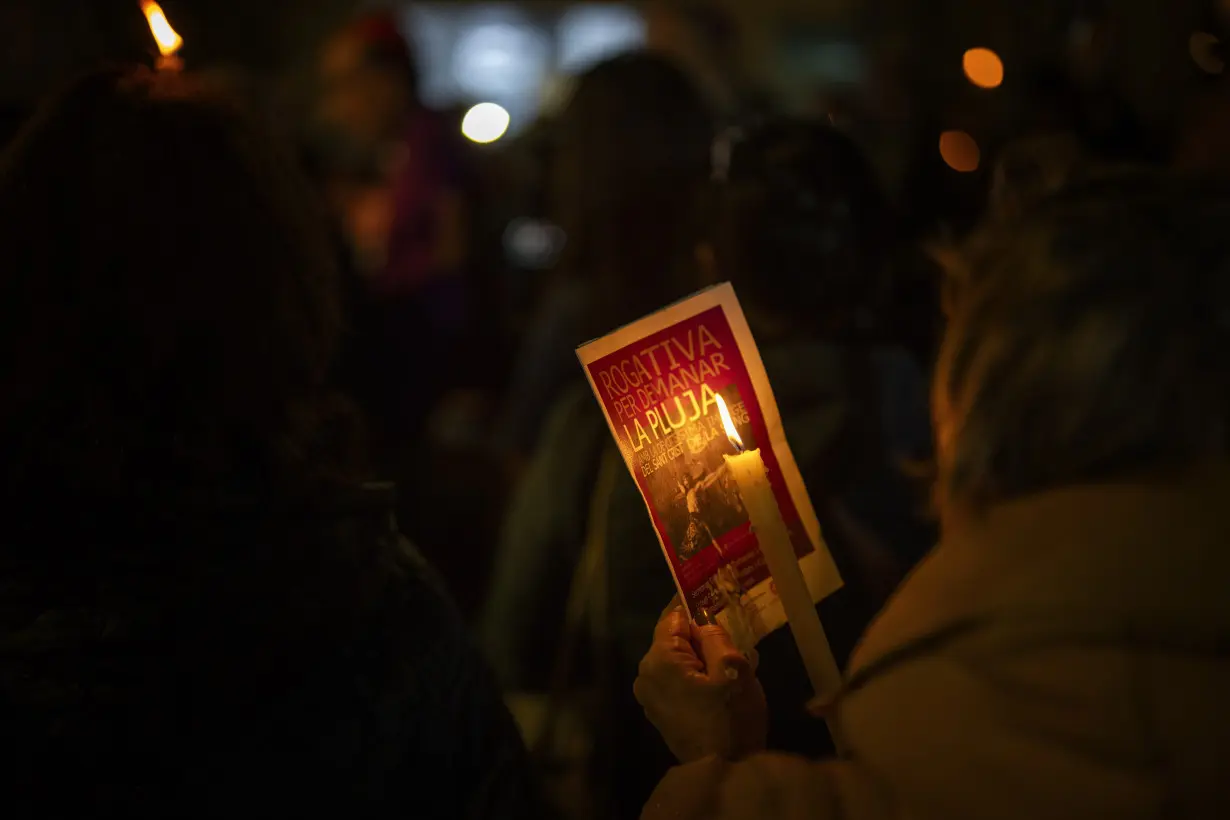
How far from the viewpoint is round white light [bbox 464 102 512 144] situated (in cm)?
395

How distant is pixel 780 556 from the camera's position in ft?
3.94

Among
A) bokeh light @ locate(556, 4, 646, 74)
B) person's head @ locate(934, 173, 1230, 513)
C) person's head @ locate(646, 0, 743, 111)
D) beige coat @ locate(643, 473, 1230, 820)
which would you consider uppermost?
bokeh light @ locate(556, 4, 646, 74)

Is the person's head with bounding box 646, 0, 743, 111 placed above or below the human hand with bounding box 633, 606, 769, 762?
above

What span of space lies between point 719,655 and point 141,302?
773mm

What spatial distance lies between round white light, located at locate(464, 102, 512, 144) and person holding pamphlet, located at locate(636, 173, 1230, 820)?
3032 mm

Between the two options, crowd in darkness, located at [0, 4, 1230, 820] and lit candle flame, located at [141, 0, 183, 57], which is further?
lit candle flame, located at [141, 0, 183, 57]

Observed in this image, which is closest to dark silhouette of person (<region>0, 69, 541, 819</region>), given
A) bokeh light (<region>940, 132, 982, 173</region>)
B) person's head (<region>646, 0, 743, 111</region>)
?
bokeh light (<region>940, 132, 982, 173</region>)

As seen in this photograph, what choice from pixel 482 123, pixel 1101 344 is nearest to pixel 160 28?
pixel 1101 344

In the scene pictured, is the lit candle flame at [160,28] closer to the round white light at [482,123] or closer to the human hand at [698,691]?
the human hand at [698,691]

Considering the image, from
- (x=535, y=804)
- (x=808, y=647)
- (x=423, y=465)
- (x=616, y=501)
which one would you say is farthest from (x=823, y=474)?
(x=423, y=465)

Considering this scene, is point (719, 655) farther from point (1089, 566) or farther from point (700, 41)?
point (700, 41)

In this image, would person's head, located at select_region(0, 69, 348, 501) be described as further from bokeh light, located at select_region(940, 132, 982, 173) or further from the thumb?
bokeh light, located at select_region(940, 132, 982, 173)

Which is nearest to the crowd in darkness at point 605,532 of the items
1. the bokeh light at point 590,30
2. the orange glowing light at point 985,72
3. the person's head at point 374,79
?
the orange glowing light at point 985,72

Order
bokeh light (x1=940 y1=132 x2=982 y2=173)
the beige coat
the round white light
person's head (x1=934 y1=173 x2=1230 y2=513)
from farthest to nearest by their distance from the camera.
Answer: the round white light < bokeh light (x1=940 y1=132 x2=982 y2=173) < person's head (x1=934 y1=173 x2=1230 y2=513) < the beige coat
